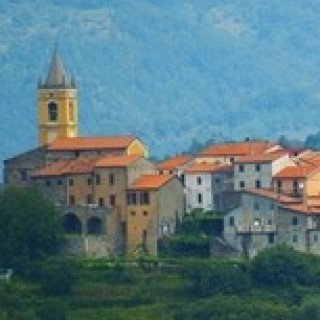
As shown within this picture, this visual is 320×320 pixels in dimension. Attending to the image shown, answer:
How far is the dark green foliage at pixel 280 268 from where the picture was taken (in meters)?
100

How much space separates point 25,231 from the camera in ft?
336

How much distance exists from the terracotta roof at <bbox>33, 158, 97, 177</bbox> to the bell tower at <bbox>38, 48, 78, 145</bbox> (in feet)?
15.3

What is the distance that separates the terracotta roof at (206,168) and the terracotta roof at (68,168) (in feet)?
11.8

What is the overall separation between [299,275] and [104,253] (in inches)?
285

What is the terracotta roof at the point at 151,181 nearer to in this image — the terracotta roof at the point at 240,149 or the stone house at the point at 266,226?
the stone house at the point at 266,226

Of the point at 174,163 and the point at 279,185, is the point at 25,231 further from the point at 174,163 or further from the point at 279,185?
the point at 174,163

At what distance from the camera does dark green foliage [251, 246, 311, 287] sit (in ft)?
329

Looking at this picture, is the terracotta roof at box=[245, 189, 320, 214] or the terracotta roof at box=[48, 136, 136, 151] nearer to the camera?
the terracotta roof at box=[245, 189, 320, 214]

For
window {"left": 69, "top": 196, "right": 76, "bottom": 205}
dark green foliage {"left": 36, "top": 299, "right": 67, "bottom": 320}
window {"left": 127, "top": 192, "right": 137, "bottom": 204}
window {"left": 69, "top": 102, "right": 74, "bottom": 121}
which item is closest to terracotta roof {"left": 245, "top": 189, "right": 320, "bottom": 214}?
window {"left": 127, "top": 192, "right": 137, "bottom": 204}

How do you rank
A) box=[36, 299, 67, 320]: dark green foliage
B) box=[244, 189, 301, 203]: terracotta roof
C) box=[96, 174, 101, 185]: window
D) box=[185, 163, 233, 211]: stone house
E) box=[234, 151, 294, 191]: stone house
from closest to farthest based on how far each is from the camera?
box=[36, 299, 67, 320]: dark green foliage → box=[244, 189, 301, 203]: terracotta roof → box=[96, 174, 101, 185]: window → box=[234, 151, 294, 191]: stone house → box=[185, 163, 233, 211]: stone house

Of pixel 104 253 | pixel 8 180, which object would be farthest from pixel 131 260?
pixel 8 180

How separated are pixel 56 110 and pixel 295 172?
12152 millimetres

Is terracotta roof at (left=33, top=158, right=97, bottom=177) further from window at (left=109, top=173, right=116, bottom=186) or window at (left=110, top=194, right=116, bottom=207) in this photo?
window at (left=110, top=194, right=116, bottom=207)

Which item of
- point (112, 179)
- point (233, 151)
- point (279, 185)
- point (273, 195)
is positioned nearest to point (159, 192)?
point (112, 179)
